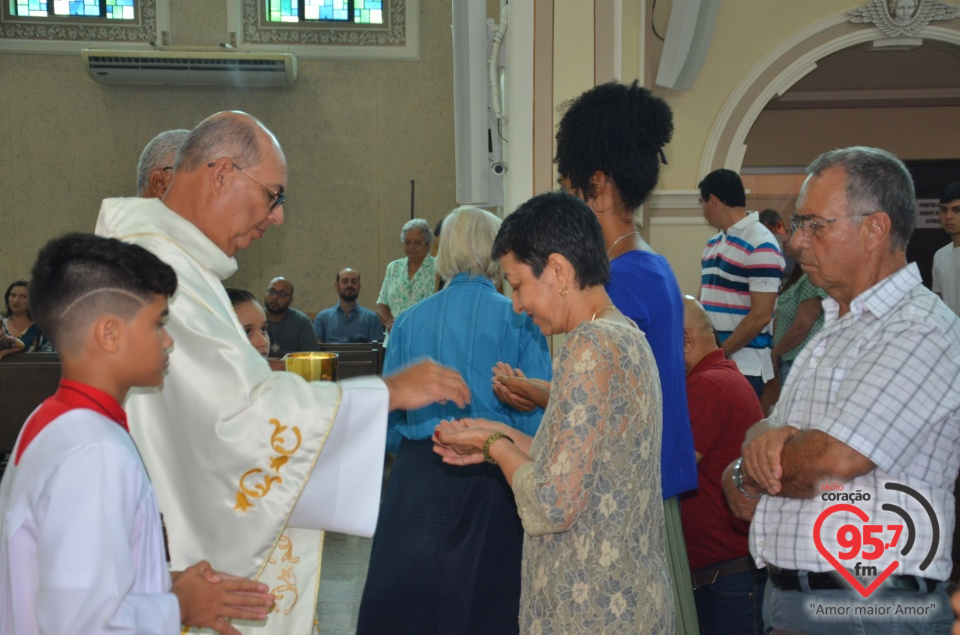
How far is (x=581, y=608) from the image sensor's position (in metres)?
1.85

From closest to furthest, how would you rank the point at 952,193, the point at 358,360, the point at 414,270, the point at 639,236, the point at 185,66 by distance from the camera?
the point at 639,236
the point at 952,193
the point at 358,360
the point at 414,270
the point at 185,66

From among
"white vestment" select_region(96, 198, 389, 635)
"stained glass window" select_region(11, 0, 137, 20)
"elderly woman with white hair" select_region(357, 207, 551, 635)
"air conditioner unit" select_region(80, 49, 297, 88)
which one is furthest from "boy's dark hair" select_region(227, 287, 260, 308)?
"stained glass window" select_region(11, 0, 137, 20)

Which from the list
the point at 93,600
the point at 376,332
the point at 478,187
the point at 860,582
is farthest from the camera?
the point at 376,332

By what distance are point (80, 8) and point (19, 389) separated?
23.0 ft

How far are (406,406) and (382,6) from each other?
10947 mm

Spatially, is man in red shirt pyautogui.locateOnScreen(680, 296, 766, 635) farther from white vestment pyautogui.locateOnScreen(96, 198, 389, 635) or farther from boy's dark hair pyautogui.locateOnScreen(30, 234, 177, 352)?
boy's dark hair pyautogui.locateOnScreen(30, 234, 177, 352)

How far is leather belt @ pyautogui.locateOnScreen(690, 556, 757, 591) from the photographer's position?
2652mm

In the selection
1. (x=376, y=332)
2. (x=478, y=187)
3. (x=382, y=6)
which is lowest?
(x=376, y=332)

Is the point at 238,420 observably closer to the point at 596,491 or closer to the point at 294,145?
the point at 596,491

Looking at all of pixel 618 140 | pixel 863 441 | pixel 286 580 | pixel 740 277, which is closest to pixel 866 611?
pixel 863 441

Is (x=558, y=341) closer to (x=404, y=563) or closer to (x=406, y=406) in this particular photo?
(x=404, y=563)

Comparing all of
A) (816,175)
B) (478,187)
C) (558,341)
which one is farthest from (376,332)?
(816,175)

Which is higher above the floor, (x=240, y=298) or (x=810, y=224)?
(x=810, y=224)

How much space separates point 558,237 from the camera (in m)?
1.97
